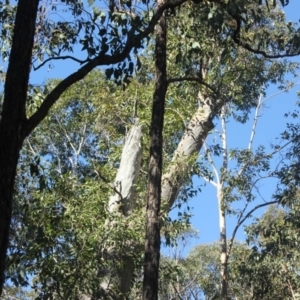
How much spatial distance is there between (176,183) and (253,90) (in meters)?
3.80

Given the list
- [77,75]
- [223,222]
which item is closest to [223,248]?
[223,222]

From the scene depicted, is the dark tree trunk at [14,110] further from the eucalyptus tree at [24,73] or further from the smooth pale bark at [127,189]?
the smooth pale bark at [127,189]

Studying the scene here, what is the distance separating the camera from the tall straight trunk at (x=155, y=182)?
5.99 metres

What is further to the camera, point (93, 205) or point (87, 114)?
point (87, 114)

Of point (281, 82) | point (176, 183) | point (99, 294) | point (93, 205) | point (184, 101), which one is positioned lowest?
point (99, 294)

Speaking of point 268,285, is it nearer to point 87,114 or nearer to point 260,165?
point 260,165

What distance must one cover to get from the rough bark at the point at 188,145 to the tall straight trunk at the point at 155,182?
4.51m

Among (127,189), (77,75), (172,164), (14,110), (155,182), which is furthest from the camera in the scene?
(172,164)

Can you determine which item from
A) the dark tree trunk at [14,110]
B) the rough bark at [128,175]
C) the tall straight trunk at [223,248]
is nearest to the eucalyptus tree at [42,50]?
the dark tree trunk at [14,110]

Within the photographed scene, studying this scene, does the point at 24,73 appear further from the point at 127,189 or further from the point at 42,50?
the point at 127,189

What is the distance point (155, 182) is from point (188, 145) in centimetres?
602

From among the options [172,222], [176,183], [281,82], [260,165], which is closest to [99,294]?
[172,222]

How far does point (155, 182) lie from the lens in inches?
255

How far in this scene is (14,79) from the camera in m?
4.37
